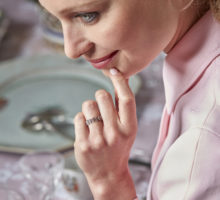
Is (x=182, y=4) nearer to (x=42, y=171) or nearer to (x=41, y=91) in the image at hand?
(x=42, y=171)

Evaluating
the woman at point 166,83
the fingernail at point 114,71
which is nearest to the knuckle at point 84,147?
the woman at point 166,83

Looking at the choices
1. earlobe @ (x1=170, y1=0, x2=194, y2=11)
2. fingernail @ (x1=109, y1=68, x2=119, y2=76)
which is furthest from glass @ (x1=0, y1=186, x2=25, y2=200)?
earlobe @ (x1=170, y1=0, x2=194, y2=11)

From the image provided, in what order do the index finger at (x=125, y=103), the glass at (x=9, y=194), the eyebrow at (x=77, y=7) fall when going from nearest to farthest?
the eyebrow at (x=77, y=7)
the index finger at (x=125, y=103)
the glass at (x=9, y=194)

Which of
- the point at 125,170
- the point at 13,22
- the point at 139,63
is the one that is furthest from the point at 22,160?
the point at 13,22

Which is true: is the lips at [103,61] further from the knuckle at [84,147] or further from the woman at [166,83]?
the knuckle at [84,147]

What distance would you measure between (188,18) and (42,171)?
0.39m

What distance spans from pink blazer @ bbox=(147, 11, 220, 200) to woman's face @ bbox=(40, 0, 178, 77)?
0.13 ft

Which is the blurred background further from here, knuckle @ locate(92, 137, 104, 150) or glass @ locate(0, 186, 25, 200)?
knuckle @ locate(92, 137, 104, 150)

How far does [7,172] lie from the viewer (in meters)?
0.82

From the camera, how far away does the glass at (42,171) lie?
29.6 inches

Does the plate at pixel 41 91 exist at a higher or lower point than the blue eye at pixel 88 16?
lower

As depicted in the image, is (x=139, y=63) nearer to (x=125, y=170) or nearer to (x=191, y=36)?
(x=191, y=36)

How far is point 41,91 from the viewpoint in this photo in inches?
39.5

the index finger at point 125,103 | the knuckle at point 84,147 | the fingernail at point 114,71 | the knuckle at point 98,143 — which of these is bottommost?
the knuckle at point 84,147
